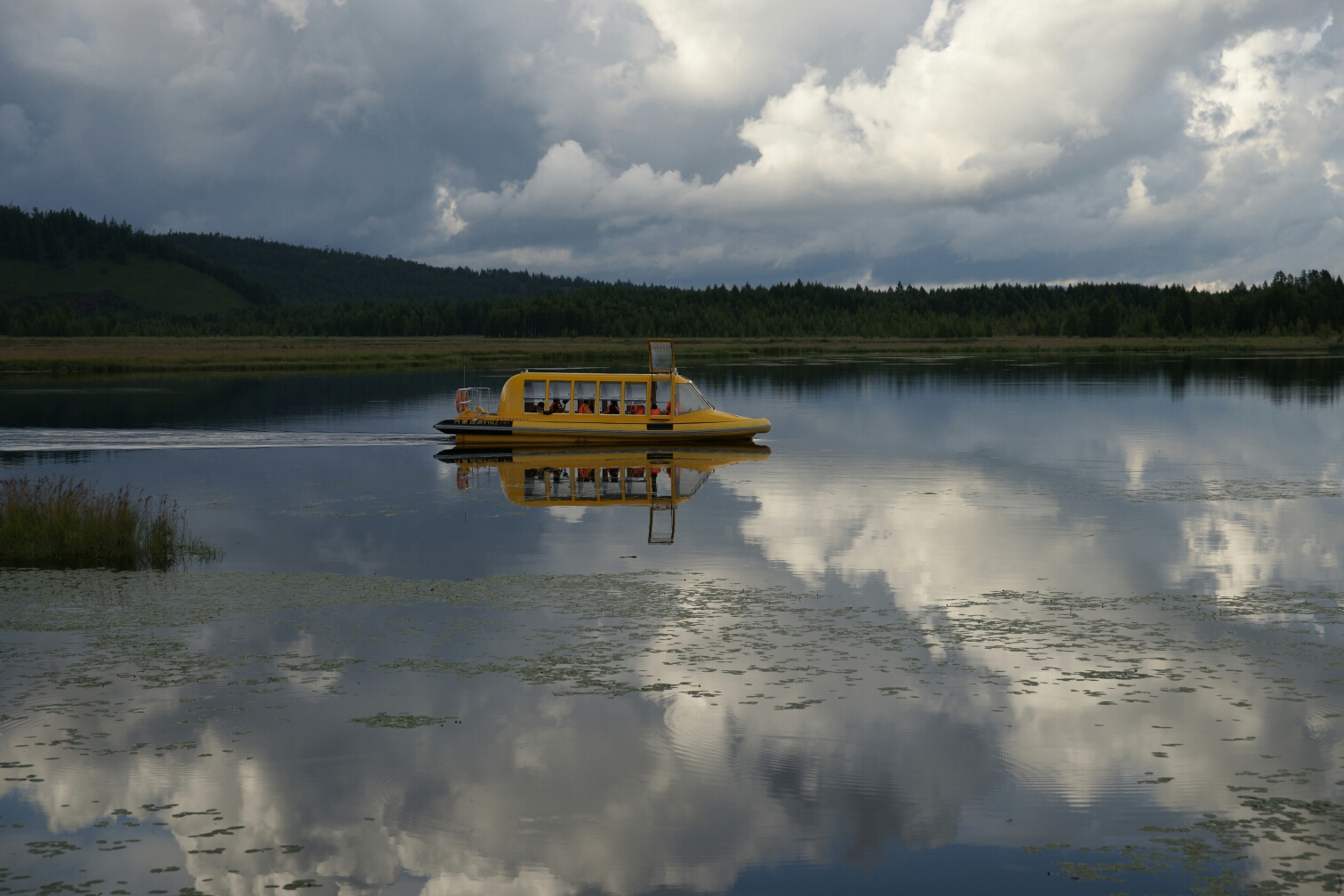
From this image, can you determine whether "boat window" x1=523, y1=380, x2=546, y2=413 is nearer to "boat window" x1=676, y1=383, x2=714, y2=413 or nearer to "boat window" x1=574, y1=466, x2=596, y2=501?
"boat window" x1=676, y1=383, x2=714, y2=413

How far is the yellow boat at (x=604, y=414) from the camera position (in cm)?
4369

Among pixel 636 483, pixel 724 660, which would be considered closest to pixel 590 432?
pixel 636 483

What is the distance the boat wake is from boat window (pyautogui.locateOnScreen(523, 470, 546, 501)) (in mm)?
11689

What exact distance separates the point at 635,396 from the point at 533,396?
3.93 meters

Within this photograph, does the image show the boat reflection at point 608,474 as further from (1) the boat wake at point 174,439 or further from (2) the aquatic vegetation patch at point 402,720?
(2) the aquatic vegetation patch at point 402,720

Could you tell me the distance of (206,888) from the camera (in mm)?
9102

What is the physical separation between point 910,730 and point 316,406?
60.6 m

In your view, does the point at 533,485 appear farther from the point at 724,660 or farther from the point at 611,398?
the point at 724,660

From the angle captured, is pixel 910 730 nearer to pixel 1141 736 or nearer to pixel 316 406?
pixel 1141 736

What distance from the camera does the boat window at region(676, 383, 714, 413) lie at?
44.5m

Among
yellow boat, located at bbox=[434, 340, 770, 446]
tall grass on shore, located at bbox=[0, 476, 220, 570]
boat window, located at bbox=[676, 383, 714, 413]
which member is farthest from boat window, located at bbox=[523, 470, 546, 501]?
tall grass on shore, located at bbox=[0, 476, 220, 570]

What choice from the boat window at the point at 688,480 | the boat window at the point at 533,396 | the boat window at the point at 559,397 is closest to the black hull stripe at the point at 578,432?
the boat window at the point at 533,396

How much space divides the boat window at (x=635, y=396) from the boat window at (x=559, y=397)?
2282 millimetres

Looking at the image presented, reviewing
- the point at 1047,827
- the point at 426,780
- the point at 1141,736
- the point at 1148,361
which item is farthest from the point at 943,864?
the point at 1148,361
